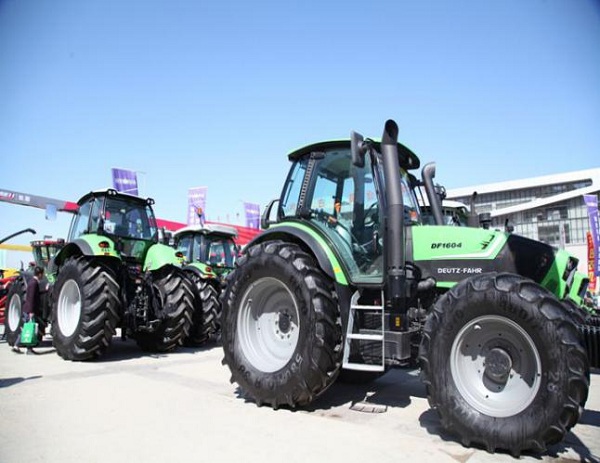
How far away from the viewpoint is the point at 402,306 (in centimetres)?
425

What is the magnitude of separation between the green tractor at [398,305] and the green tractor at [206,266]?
4.00 m

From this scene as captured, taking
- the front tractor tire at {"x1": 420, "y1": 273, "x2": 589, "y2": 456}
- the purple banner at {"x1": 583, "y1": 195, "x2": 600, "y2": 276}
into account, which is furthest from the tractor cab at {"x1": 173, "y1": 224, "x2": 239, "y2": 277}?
the purple banner at {"x1": 583, "y1": 195, "x2": 600, "y2": 276}

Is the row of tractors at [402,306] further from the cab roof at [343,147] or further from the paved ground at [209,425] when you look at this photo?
the paved ground at [209,425]

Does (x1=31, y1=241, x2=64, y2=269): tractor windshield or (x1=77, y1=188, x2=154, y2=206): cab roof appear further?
(x1=31, y1=241, x2=64, y2=269): tractor windshield

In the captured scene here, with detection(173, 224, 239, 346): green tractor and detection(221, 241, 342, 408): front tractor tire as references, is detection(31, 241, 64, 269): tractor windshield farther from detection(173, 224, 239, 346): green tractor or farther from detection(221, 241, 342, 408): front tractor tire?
detection(221, 241, 342, 408): front tractor tire

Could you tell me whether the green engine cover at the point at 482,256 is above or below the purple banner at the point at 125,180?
below

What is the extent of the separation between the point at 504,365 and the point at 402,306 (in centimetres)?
101

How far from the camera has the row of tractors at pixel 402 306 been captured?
130 inches

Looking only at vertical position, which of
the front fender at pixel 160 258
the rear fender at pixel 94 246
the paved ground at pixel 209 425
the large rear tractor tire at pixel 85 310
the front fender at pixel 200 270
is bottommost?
the paved ground at pixel 209 425

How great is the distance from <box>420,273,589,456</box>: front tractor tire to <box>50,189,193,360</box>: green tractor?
5.42 meters

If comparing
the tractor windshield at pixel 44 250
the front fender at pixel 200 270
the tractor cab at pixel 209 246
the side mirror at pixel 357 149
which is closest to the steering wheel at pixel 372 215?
the side mirror at pixel 357 149

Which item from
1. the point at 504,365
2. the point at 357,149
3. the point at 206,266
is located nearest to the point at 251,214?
the point at 206,266

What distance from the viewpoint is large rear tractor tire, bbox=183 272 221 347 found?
9.02 m

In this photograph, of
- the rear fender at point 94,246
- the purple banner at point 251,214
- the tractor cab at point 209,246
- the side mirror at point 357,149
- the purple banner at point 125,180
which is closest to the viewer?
the side mirror at point 357,149
